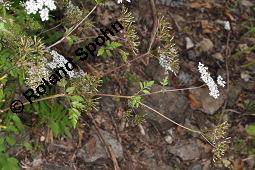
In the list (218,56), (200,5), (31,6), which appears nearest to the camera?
(31,6)

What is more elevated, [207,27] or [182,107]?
[207,27]

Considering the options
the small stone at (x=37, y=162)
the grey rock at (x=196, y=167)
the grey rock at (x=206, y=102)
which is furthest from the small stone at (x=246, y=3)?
the small stone at (x=37, y=162)

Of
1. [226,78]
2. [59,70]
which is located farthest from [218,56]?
[59,70]

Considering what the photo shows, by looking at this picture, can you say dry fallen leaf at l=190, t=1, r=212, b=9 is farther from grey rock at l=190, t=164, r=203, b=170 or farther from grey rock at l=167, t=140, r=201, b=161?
grey rock at l=190, t=164, r=203, b=170

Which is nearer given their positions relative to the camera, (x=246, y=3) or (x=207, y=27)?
(x=207, y=27)

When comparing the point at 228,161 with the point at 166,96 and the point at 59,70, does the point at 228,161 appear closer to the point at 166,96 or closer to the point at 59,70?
the point at 166,96

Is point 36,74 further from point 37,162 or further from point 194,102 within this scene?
point 194,102

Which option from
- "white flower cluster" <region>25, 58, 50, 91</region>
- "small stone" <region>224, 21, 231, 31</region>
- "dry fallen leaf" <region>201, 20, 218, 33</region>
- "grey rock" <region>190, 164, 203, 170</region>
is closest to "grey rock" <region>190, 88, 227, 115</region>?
"grey rock" <region>190, 164, 203, 170</region>

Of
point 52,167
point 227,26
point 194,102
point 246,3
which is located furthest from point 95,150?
point 246,3
